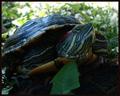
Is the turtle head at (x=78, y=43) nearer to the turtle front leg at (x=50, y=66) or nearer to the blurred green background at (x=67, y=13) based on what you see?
the turtle front leg at (x=50, y=66)

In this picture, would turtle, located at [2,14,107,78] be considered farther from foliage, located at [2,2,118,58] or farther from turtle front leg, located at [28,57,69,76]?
foliage, located at [2,2,118,58]

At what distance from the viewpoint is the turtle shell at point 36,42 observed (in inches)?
51.6

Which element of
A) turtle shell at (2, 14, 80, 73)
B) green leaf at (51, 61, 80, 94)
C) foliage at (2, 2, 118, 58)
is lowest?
foliage at (2, 2, 118, 58)

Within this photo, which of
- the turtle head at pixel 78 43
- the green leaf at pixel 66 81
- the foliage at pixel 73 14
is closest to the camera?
the green leaf at pixel 66 81

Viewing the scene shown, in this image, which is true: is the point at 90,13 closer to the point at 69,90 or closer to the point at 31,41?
the point at 31,41

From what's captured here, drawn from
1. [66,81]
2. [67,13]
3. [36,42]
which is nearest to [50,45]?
[36,42]

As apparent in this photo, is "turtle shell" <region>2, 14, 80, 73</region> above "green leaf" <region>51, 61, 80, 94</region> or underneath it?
above

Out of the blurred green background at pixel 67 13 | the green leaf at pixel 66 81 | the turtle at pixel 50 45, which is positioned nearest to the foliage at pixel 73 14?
the blurred green background at pixel 67 13

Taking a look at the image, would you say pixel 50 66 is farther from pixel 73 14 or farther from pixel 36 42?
pixel 73 14

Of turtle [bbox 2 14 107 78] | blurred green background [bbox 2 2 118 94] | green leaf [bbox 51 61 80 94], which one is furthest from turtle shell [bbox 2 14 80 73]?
blurred green background [bbox 2 2 118 94]

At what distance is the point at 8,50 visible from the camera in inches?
55.1

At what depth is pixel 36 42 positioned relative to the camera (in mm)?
1341

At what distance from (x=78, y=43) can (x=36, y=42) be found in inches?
7.3

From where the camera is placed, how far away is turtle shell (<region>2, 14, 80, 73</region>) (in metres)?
1.31
